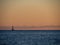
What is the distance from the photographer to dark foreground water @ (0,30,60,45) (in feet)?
4.14

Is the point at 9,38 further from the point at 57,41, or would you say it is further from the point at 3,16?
the point at 57,41

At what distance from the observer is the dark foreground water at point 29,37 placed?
49.7 inches

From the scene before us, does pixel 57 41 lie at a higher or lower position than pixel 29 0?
lower

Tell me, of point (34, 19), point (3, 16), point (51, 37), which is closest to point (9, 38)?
point (3, 16)

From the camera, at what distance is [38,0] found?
1286 millimetres

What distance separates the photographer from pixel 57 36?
4.17 feet

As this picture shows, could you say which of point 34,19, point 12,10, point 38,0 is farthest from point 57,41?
point 12,10

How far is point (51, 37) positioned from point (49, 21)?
0.78 feet

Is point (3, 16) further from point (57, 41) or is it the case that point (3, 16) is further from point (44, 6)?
point (57, 41)

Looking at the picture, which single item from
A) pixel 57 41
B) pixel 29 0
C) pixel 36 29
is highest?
pixel 29 0

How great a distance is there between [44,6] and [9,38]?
Answer: 27.7 inches

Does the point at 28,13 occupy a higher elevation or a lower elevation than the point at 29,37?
higher

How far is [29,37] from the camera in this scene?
50.0 inches

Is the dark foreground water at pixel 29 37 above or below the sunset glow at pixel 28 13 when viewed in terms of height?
below
